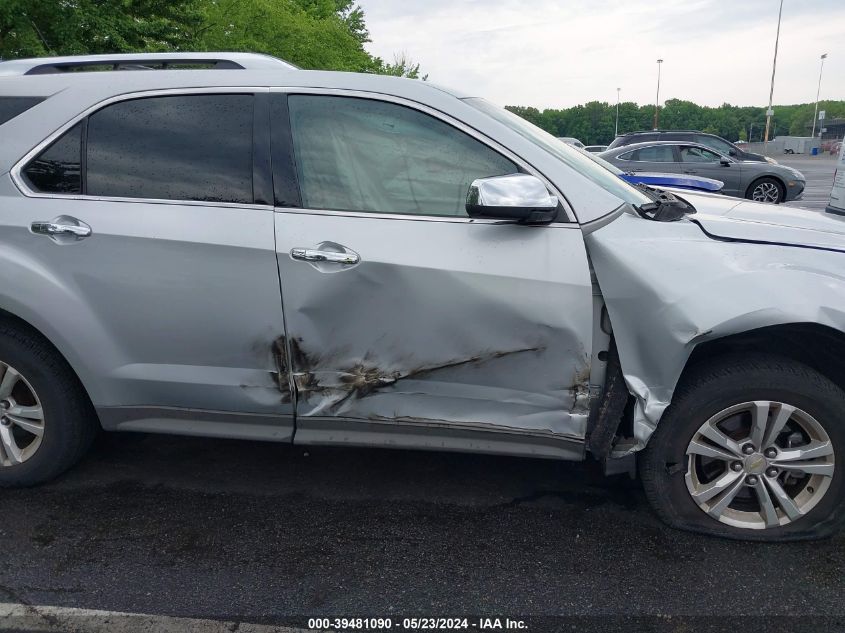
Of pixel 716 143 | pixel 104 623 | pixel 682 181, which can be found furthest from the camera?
pixel 716 143

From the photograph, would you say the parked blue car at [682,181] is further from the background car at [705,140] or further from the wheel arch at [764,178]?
the background car at [705,140]

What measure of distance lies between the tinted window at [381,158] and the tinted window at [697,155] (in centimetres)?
1304

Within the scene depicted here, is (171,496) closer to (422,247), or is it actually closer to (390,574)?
(390,574)

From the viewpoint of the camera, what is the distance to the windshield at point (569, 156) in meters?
2.85

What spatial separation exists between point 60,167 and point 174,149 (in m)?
0.50

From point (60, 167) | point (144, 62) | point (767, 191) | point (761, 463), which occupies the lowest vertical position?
point (767, 191)

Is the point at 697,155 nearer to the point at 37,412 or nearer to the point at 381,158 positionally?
the point at 381,158

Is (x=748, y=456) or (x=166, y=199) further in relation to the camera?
(x=166, y=199)

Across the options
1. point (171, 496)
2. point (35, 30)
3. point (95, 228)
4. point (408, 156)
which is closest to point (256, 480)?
point (171, 496)

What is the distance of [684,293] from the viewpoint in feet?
8.06

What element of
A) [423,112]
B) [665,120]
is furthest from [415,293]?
[665,120]

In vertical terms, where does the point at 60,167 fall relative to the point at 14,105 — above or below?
below

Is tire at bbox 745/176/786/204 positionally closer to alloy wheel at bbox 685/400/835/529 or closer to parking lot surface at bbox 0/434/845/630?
parking lot surface at bbox 0/434/845/630

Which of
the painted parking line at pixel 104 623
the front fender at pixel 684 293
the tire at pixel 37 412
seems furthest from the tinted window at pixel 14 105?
the front fender at pixel 684 293
